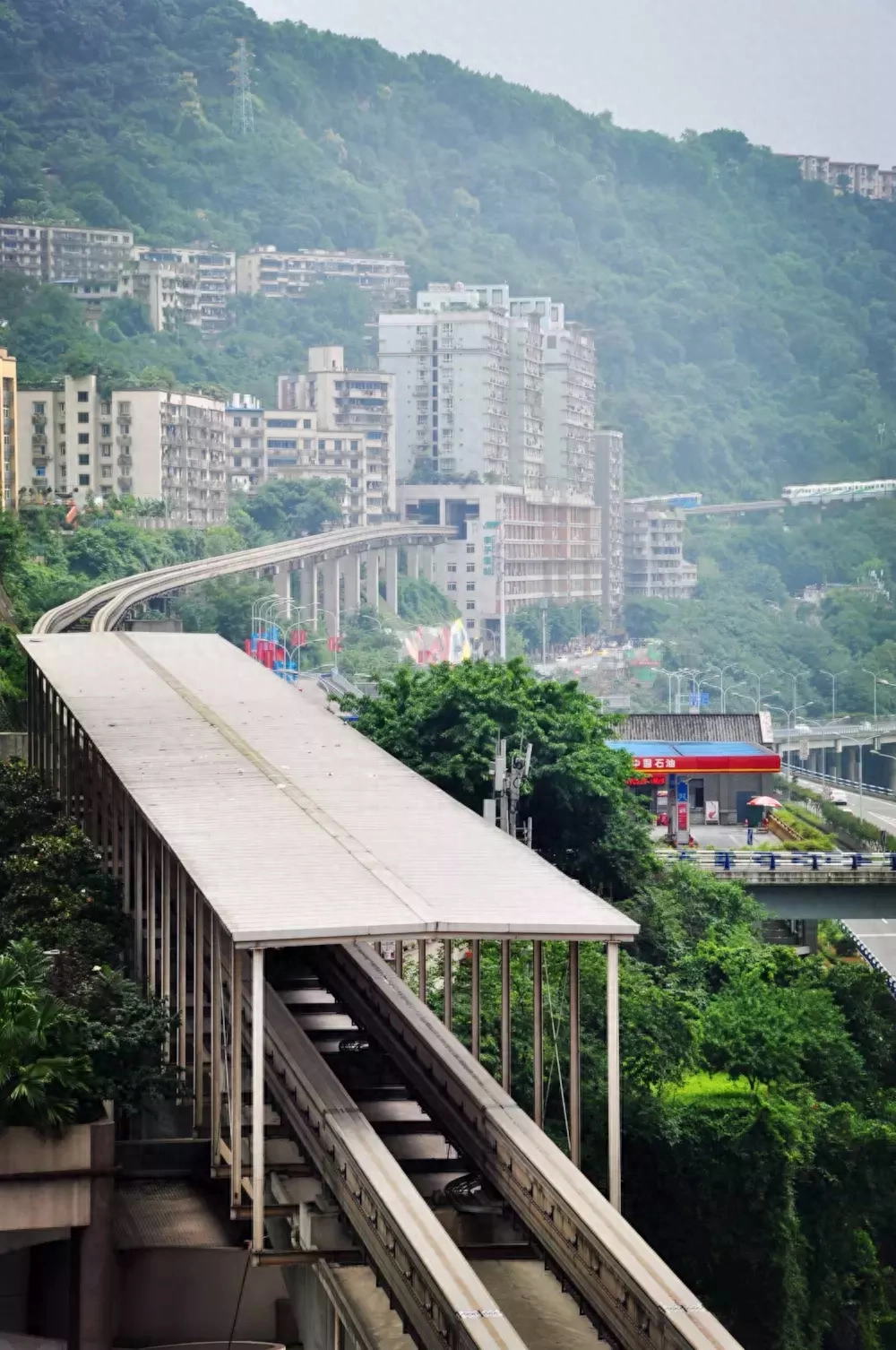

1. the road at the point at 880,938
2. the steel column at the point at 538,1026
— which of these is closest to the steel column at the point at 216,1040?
the steel column at the point at 538,1026

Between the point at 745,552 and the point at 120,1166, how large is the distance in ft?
520

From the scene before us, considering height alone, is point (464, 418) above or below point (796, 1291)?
above

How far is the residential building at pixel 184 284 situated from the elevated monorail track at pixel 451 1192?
142 metres

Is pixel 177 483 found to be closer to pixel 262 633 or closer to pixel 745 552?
pixel 262 633

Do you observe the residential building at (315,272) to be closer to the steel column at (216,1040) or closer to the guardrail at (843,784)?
the guardrail at (843,784)

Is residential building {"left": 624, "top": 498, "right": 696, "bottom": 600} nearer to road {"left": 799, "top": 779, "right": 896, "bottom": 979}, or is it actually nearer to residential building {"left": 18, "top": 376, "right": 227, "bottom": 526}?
residential building {"left": 18, "top": 376, "right": 227, "bottom": 526}

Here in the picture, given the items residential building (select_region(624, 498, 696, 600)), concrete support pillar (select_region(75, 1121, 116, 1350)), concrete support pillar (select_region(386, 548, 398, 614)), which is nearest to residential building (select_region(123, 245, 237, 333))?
concrete support pillar (select_region(386, 548, 398, 614))

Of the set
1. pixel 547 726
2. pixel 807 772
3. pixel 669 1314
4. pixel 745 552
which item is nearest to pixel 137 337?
pixel 745 552

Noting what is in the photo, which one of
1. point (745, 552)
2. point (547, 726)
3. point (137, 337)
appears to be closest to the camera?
point (547, 726)

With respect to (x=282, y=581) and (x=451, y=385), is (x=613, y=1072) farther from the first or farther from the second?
(x=451, y=385)

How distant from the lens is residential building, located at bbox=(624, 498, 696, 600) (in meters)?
170

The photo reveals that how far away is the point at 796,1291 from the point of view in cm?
2755

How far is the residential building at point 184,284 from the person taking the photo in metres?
161

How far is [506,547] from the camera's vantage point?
151 meters
